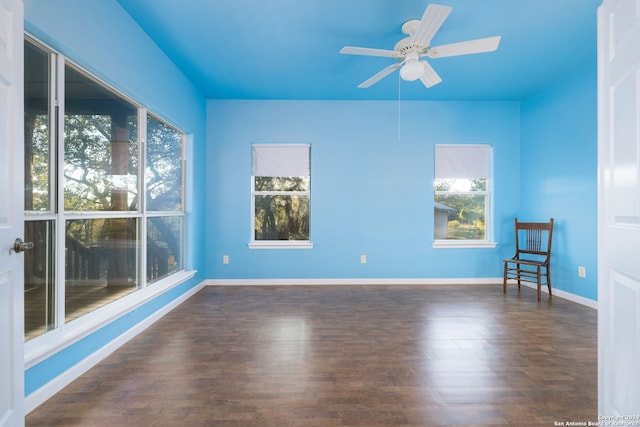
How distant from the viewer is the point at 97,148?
2.31m

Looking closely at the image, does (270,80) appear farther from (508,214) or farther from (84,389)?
(508,214)

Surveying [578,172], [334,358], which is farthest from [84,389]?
[578,172]

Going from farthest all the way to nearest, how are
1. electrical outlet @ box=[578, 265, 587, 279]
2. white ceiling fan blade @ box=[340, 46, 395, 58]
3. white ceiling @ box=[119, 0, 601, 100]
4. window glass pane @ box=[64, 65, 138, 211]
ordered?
electrical outlet @ box=[578, 265, 587, 279], white ceiling @ box=[119, 0, 601, 100], white ceiling fan blade @ box=[340, 46, 395, 58], window glass pane @ box=[64, 65, 138, 211]

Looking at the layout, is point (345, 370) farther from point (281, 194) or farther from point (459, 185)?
point (459, 185)

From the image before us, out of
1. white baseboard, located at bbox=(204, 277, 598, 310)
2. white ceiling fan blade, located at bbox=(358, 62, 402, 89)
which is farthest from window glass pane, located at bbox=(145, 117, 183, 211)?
white ceiling fan blade, located at bbox=(358, 62, 402, 89)

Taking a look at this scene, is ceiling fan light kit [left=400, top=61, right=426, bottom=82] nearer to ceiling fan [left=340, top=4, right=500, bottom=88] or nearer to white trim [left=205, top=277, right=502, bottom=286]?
ceiling fan [left=340, top=4, right=500, bottom=88]

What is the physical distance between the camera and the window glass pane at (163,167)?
10.2ft

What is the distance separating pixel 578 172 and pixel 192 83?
488 cm

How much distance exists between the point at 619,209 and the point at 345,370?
171cm

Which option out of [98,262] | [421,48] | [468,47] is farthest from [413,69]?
[98,262]

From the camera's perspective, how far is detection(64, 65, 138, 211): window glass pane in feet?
6.77

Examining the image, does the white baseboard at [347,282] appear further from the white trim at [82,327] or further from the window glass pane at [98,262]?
the window glass pane at [98,262]

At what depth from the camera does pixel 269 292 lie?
4.05 m

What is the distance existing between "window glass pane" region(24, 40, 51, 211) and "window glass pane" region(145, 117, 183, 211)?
3.75 ft
